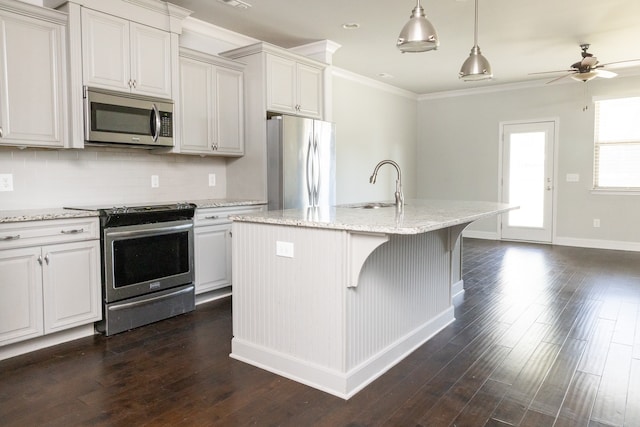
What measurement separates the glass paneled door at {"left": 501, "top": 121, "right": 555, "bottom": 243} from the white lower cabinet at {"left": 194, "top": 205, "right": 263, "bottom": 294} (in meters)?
5.17

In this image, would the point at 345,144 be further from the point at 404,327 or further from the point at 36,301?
the point at 36,301

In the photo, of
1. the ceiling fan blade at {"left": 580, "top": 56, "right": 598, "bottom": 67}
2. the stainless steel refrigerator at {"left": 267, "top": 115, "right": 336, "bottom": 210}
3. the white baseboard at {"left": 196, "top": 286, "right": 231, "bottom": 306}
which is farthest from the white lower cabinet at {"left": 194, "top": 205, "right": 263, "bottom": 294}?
the ceiling fan blade at {"left": 580, "top": 56, "right": 598, "bottom": 67}

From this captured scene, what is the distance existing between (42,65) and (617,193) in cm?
722

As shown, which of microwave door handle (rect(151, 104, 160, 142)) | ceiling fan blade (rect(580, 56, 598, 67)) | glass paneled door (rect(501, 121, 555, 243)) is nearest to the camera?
microwave door handle (rect(151, 104, 160, 142))

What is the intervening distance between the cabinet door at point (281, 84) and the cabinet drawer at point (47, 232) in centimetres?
206

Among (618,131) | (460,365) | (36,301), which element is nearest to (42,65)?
(36,301)

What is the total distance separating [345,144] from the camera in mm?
6559

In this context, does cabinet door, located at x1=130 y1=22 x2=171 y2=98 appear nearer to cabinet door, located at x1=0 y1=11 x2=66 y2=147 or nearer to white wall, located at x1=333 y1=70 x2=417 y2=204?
cabinet door, located at x1=0 y1=11 x2=66 y2=147

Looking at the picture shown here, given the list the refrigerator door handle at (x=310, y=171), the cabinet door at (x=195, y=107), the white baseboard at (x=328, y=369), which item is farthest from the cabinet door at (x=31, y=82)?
the refrigerator door handle at (x=310, y=171)

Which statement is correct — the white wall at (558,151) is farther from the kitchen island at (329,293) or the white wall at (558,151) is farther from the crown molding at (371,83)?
the kitchen island at (329,293)

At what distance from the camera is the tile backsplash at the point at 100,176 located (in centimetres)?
319

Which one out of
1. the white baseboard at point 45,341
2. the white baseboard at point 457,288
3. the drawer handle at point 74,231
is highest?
the drawer handle at point 74,231

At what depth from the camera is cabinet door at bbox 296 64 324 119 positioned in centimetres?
472

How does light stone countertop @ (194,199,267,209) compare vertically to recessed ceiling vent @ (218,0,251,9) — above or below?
below
